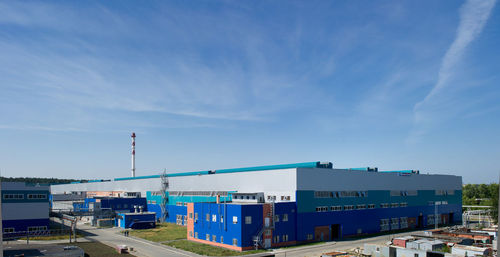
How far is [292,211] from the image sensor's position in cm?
5297

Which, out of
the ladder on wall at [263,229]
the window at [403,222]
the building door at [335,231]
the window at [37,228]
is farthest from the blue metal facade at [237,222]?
the window at [37,228]

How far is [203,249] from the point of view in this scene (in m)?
48.1

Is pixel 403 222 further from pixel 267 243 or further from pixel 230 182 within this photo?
pixel 230 182

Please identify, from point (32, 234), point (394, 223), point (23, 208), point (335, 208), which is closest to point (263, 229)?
point (335, 208)

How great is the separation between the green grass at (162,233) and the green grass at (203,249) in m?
4.85

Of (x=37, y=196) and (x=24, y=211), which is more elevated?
(x=37, y=196)

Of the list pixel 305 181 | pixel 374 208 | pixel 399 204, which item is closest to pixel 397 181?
pixel 399 204

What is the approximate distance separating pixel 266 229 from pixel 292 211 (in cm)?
541

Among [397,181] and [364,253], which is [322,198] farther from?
[397,181]

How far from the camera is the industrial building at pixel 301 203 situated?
164 ft

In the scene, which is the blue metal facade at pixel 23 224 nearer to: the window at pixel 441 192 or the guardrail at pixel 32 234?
the guardrail at pixel 32 234

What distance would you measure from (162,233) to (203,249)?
1910 centimetres

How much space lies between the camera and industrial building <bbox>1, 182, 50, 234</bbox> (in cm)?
6085

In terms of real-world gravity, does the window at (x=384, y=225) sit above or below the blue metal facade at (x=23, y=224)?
below
